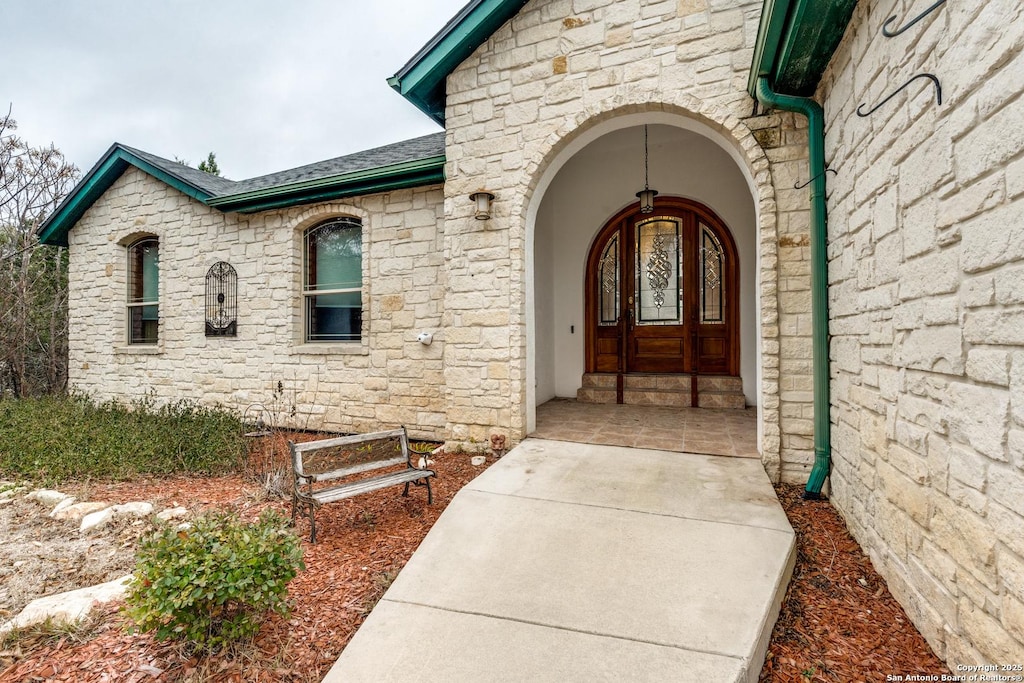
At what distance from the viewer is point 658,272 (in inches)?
241

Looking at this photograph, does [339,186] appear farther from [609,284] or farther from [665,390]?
[665,390]

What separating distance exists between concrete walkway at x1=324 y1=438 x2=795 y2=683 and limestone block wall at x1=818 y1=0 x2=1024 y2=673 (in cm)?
61

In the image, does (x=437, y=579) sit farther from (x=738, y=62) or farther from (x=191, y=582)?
→ (x=738, y=62)

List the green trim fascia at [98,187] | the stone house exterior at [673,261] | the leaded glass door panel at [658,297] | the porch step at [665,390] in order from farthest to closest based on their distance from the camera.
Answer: the green trim fascia at [98,187], the leaded glass door panel at [658,297], the porch step at [665,390], the stone house exterior at [673,261]

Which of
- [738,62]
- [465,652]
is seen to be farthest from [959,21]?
[465,652]

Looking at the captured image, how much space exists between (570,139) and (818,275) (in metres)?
2.37

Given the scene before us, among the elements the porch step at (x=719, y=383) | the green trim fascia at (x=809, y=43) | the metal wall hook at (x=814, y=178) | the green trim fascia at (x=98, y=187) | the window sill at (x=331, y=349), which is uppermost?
the green trim fascia at (x=98, y=187)

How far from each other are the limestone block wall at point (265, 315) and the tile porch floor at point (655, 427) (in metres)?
1.48

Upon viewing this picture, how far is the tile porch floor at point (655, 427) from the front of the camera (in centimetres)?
399

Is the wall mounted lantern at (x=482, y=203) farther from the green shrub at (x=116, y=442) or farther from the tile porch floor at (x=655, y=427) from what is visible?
the green shrub at (x=116, y=442)

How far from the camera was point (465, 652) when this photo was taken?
1798mm

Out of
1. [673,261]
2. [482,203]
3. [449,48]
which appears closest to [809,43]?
[482,203]

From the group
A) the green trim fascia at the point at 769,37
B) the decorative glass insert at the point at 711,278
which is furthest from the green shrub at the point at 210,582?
the decorative glass insert at the point at 711,278

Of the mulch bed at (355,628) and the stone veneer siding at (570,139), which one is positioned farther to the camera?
the stone veneer siding at (570,139)
